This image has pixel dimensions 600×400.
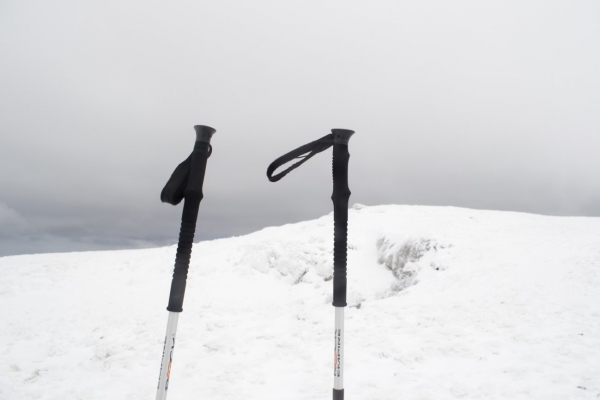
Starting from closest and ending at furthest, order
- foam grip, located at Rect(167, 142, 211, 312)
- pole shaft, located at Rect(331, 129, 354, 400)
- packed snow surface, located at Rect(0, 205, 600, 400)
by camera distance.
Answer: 1. foam grip, located at Rect(167, 142, 211, 312)
2. pole shaft, located at Rect(331, 129, 354, 400)
3. packed snow surface, located at Rect(0, 205, 600, 400)

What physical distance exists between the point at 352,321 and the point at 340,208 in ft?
21.9

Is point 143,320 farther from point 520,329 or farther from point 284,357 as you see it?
point 520,329

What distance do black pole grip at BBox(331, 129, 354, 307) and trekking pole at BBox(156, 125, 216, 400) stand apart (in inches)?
60.1

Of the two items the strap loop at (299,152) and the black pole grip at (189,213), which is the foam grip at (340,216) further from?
the black pole grip at (189,213)

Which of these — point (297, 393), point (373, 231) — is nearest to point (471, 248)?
point (373, 231)

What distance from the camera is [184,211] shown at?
348 centimetres

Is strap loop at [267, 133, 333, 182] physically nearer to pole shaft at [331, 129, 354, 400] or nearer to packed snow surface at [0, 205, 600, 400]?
pole shaft at [331, 129, 354, 400]

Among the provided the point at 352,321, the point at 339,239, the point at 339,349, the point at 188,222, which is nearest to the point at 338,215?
the point at 339,239

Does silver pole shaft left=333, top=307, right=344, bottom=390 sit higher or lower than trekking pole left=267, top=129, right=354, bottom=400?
lower

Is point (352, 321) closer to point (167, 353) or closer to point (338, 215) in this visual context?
point (338, 215)

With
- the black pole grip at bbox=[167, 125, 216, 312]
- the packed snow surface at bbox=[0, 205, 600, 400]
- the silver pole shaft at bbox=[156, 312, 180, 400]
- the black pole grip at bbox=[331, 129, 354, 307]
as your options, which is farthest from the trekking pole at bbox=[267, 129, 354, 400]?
the packed snow surface at bbox=[0, 205, 600, 400]

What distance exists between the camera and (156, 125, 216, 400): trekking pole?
3.39 metres

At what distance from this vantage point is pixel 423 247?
15.1 m

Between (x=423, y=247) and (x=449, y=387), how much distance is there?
9727 millimetres
